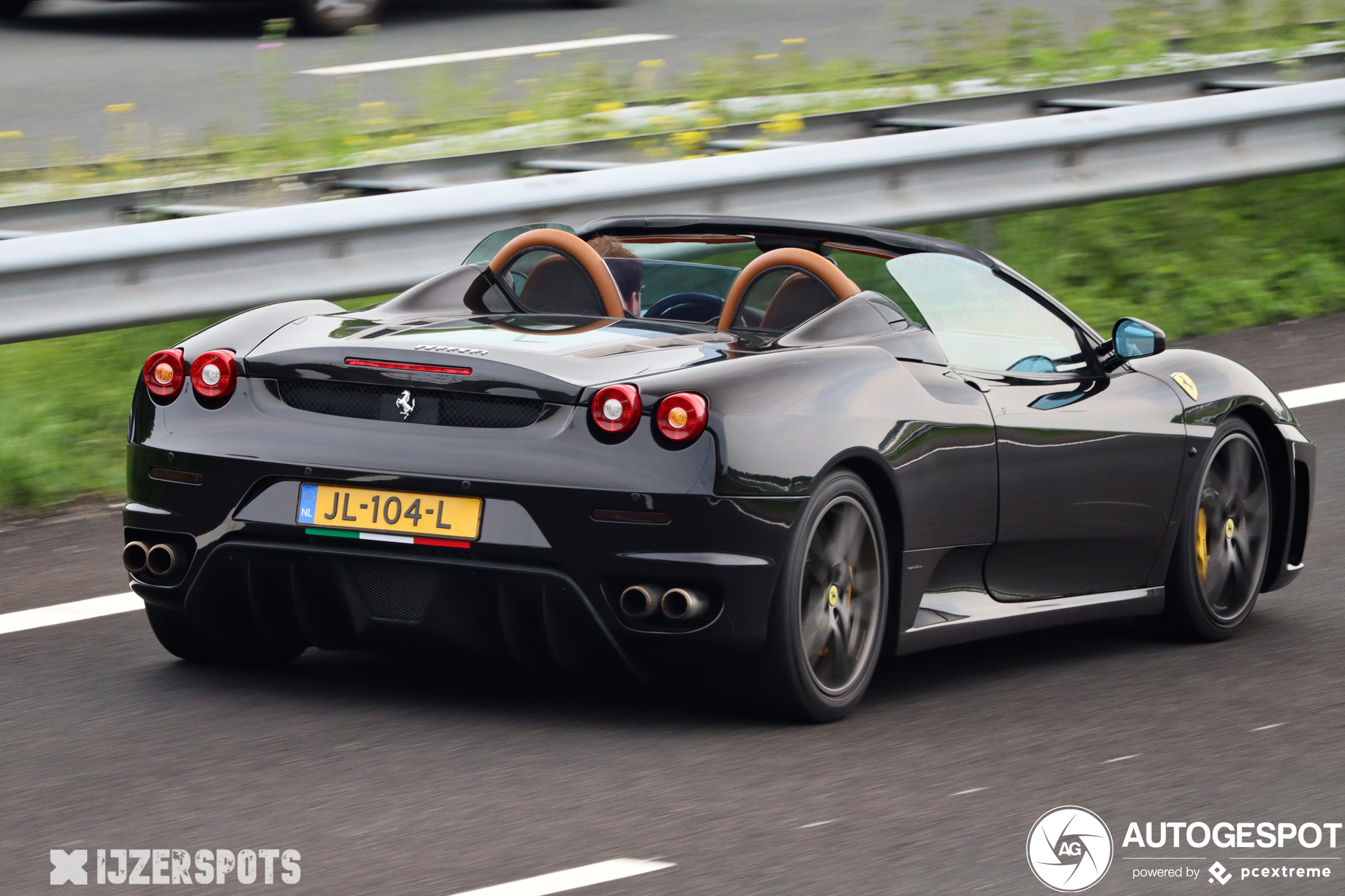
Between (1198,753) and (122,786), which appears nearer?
(122,786)

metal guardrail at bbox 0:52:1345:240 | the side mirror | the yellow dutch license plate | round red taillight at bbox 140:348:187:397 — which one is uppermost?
metal guardrail at bbox 0:52:1345:240

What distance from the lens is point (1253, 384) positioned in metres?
7.04

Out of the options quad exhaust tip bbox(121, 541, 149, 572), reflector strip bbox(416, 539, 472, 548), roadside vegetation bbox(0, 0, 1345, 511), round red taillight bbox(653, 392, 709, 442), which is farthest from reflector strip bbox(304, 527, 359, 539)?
roadside vegetation bbox(0, 0, 1345, 511)

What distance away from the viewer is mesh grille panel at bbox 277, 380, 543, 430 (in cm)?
525

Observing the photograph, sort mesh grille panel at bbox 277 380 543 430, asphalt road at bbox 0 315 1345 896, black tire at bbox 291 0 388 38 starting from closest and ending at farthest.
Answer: asphalt road at bbox 0 315 1345 896 → mesh grille panel at bbox 277 380 543 430 → black tire at bbox 291 0 388 38

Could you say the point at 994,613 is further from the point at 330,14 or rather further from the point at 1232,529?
the point at 330,14

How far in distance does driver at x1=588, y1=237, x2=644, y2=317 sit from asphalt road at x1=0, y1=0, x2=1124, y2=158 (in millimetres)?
5783

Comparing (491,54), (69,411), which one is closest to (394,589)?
(69,411)

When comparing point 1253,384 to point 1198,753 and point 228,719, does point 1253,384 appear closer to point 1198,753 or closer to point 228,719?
point 1198,753

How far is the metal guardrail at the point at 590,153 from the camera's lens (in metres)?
9.60

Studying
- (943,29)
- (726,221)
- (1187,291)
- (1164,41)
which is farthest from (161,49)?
(726,221)

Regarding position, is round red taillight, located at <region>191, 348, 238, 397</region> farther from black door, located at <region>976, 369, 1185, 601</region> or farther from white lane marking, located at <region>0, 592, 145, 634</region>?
black door, located at <region>976, 369, 1185, 601</region>

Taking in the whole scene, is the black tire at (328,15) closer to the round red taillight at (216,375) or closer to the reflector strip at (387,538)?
the round red taillight at (216,375)

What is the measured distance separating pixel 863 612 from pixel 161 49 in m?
11.3
